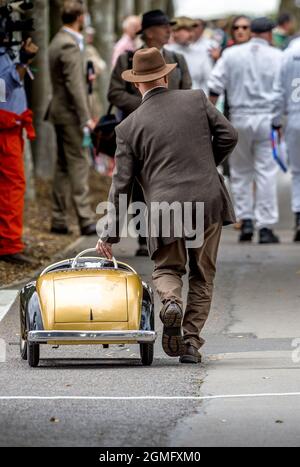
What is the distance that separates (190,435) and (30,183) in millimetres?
12931

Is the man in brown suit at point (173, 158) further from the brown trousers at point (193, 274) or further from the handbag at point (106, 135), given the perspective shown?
the handbag at point (106, 135)

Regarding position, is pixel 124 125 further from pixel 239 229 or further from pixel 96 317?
pixel 239 229

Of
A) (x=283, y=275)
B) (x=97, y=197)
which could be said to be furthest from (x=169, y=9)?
(x=283, y=275)

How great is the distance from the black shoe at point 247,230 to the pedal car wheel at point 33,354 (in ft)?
25.2

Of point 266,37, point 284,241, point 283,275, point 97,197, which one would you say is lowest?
point 97,197

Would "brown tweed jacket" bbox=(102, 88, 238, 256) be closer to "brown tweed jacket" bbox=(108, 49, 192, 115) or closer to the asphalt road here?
the asphalt road

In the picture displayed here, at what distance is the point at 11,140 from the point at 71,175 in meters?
3.91

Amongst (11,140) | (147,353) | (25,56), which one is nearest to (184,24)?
(25,56)

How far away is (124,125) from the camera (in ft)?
30.8

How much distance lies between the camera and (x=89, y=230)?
17.2 meters

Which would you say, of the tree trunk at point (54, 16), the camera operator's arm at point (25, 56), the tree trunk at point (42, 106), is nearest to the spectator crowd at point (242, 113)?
the camera operator's arm at point (25, 56)

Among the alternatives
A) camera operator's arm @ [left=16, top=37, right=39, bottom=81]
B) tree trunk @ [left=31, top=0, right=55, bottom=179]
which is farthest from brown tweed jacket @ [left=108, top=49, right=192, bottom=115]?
tree trunk @ [left=31, top=0, right=55, bottom=179]

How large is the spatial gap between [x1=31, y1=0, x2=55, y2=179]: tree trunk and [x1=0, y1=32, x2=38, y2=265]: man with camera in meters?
6.73

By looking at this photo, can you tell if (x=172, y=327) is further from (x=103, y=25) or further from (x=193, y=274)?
(x=103, y=25)
